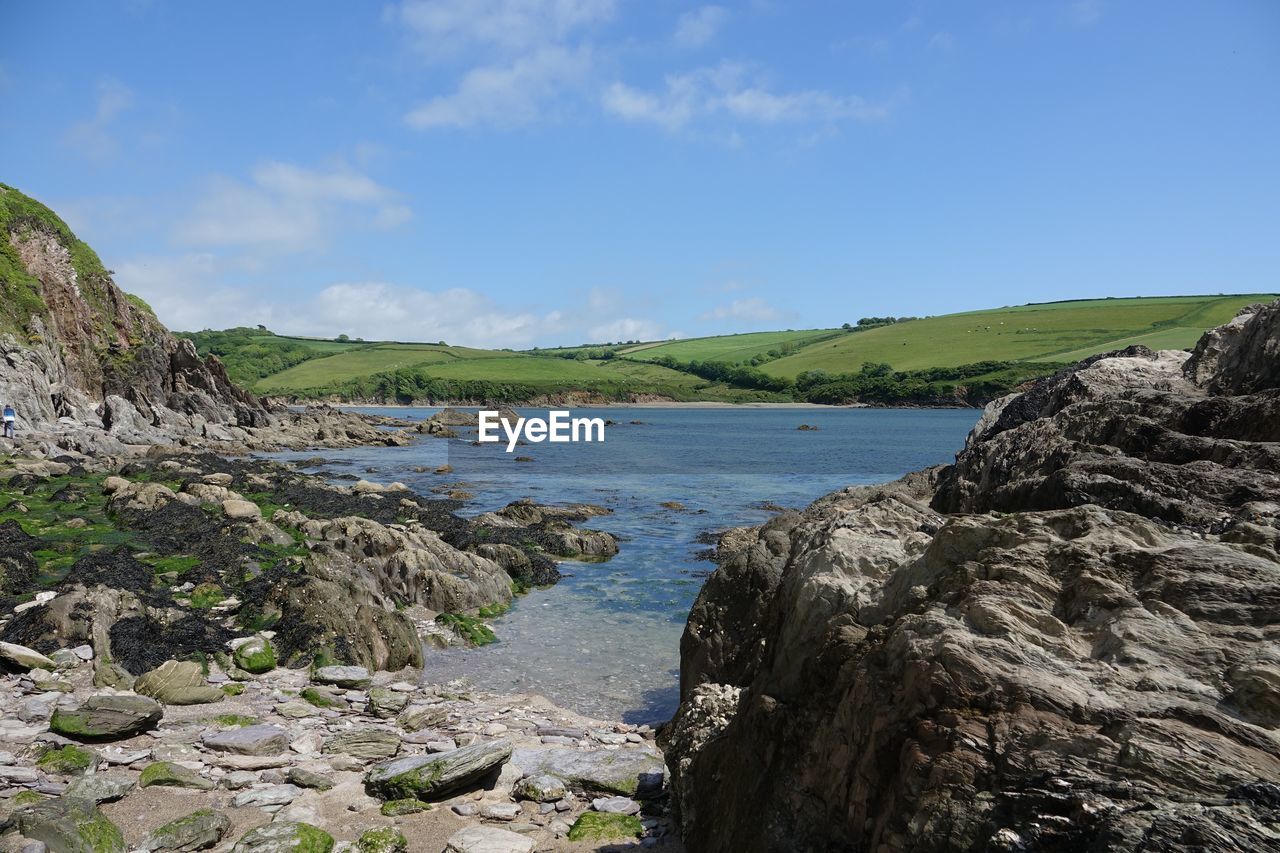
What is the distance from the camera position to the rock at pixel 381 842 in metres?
7.05

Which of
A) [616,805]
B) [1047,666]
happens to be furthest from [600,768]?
[1047,666]

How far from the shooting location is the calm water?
1486cm

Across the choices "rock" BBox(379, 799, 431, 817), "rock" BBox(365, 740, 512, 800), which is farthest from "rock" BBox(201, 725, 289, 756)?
"rock" BBox(379, 799, 431, 817)

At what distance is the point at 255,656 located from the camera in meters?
12.9

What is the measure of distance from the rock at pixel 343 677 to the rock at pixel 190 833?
5.22 metres

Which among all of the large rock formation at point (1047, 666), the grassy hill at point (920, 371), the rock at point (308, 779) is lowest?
the rock at point (308, 779)

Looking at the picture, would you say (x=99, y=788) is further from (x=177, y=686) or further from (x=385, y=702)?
(x=385, y=702)

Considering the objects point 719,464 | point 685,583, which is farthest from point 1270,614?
point 719,464

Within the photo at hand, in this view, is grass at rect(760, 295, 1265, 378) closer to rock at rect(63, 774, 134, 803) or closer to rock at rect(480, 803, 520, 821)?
rock at rect(480, 803, 520, 821)

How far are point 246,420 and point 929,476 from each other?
72754mm

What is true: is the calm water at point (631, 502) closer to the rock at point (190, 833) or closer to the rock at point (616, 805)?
the rock at point (616, 805)

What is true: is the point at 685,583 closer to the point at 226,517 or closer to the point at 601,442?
the point at 226,517

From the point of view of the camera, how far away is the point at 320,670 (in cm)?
1277

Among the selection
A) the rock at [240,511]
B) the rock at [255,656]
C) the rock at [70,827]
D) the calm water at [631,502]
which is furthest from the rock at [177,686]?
the rock at [240,511]
